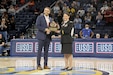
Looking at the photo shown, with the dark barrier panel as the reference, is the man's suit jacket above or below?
above

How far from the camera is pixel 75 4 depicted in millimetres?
20766

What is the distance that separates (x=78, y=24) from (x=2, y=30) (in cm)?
429

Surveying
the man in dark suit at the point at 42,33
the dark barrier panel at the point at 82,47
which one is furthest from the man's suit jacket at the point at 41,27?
the dark barrier panel at the point at 82,47

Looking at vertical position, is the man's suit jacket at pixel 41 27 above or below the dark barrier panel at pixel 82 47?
above

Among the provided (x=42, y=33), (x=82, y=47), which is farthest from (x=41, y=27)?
(x=82, y=47)

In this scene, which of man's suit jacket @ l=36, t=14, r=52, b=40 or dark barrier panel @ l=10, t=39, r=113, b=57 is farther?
dark barrier panel @ l=10, t=39, r=113, b=57

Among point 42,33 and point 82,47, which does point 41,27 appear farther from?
point 82,47

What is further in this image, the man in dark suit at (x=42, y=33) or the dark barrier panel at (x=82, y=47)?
the dark barrier panel at (x=82, y=47)

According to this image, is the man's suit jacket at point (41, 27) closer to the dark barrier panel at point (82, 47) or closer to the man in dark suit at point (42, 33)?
the man in dark suit at point (42, 33)

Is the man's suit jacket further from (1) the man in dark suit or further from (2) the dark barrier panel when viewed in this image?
(2) the dark barrier panel

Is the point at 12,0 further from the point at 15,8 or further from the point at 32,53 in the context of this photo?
the point at 32,53

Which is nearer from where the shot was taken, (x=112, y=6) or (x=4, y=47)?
(x=4, y=47)

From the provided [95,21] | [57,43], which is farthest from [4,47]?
[95,21]

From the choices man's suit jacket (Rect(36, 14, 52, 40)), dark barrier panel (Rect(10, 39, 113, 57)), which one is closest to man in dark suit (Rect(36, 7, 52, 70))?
man's suit jacket (Rect(36, 14, 52, 40))
